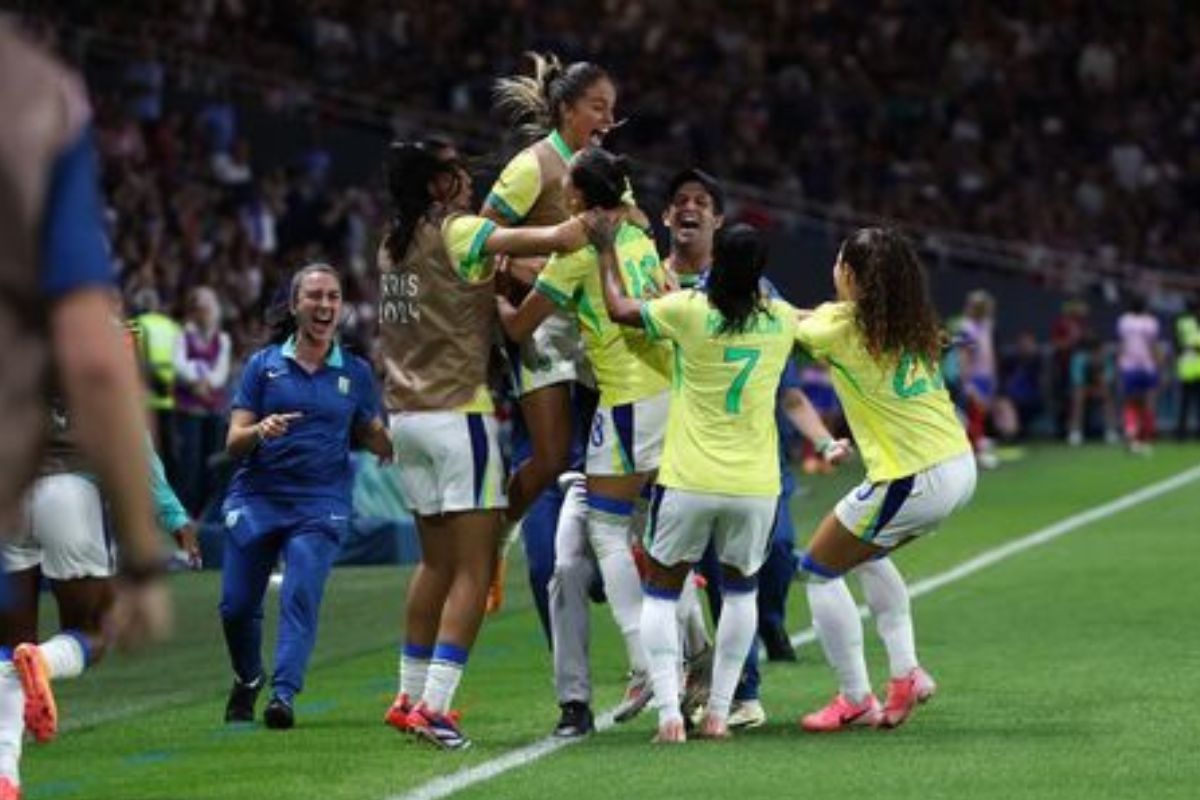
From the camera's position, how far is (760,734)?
1169 centimetres

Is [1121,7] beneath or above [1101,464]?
above

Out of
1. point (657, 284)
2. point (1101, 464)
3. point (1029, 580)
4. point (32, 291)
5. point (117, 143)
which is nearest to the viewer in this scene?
point (32, 291)

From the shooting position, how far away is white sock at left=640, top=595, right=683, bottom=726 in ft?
36.7

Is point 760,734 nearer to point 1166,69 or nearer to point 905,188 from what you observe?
point 905,188

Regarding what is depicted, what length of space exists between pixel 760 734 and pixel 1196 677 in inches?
102

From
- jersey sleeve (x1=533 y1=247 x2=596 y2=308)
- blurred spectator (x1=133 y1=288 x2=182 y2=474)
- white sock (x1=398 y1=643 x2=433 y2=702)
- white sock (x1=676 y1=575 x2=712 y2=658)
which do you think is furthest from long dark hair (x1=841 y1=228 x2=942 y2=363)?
blurred spectator (x1=133 y1=288 x2=182 y2=474)

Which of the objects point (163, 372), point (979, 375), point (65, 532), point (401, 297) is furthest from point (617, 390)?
point (979, 375)

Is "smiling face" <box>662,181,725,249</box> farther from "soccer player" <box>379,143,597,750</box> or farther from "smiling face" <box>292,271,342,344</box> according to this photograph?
"smiling face" <box>292,271,342,344</box>

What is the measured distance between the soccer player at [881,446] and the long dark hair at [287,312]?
2160 mm

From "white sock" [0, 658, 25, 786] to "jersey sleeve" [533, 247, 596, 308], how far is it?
2.50 m

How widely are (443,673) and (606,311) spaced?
141 centimetres

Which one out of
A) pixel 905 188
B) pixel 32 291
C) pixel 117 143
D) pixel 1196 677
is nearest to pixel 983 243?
pixel 905 188

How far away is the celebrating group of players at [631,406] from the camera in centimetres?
1116

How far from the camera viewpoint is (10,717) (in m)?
9.93
